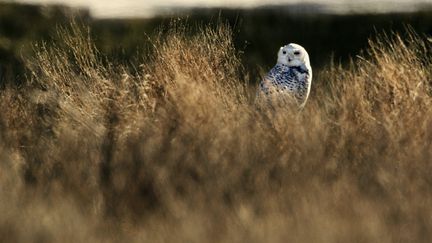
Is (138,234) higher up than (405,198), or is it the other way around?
(405,198)

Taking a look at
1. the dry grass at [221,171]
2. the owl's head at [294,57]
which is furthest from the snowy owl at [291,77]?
the dry grass at [221,171]

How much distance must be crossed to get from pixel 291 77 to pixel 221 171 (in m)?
2.84

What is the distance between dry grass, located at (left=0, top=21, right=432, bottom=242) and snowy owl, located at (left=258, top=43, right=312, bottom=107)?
2.68ft

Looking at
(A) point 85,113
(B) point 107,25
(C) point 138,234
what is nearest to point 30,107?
(A) point 85,113

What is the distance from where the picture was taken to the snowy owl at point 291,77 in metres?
7.73

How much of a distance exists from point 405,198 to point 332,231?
0.72m

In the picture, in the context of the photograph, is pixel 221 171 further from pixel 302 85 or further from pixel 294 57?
pixel 294 57

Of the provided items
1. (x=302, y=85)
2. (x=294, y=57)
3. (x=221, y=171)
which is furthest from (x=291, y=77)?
(x=221, y=171)

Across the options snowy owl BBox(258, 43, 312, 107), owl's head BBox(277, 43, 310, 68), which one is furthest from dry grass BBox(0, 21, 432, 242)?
owl's head BBox(277, 43, 310, 68)

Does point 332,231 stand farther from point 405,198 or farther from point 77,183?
point 77,183

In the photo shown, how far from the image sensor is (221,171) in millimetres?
5207

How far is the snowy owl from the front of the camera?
25.4 ft

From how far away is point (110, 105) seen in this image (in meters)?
6.17

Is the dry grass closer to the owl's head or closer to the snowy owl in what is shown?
the snowy owl
